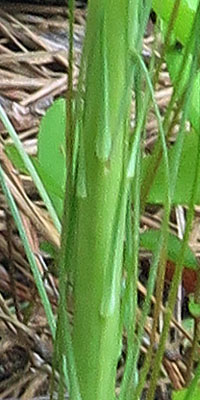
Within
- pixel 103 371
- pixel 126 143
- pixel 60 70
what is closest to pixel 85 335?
pixel 103 371

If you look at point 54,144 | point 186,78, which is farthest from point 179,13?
point 54,144

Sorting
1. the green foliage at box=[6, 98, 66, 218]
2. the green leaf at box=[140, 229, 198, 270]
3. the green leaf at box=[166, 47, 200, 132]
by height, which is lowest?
the green leaf at box=[140, 229, 198, 270]

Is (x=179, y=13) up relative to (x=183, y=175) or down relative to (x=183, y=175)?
up

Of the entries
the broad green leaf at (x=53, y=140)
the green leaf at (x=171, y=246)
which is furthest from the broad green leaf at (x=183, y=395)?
the broad green leaf at (x=53, y=140)

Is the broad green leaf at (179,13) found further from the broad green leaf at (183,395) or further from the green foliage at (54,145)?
the broad green leaf at (183,395)

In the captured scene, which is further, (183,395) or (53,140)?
(53,140)

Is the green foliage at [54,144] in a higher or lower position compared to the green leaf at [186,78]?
lower

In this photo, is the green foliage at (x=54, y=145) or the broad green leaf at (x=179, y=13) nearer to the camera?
the broad green leaf at (x=179, y=13)

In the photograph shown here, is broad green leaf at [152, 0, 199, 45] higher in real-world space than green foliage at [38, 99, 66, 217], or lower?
higher

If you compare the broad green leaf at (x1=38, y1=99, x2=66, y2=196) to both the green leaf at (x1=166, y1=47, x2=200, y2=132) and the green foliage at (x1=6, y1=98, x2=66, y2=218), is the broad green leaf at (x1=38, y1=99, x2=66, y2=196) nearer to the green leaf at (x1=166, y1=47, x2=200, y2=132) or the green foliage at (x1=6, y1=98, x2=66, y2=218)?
the green foliage at (x1=6, y1=98, x2=66, y2=218)

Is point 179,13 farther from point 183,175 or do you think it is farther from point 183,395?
point 183,395

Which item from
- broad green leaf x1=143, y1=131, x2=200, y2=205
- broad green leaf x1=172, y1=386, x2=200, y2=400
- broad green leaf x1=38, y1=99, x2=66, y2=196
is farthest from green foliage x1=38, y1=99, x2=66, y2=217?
broad green leaf x1=172, y1=386, x2=200, y2=400
